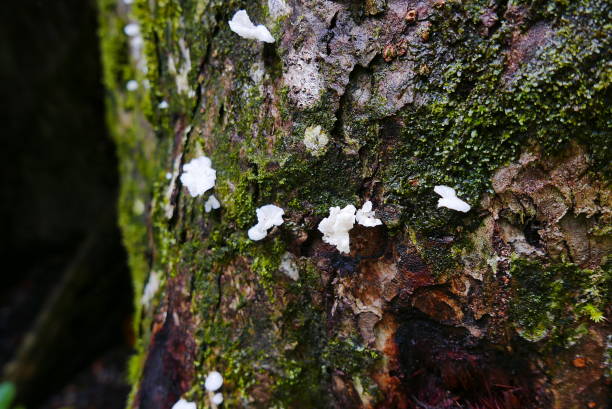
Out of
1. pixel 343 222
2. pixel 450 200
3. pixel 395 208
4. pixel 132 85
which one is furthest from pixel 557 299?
pixel 132 85

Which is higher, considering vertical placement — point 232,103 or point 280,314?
point 232,103

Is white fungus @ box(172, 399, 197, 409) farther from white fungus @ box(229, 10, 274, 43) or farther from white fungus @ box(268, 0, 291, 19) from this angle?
white fungus @ box(268, 0, 291, 19)

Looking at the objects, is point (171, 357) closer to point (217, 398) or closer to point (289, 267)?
point (217, 398)

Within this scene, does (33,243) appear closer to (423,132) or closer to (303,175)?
(303,175)

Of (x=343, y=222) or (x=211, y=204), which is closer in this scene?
(x=343, y=222)

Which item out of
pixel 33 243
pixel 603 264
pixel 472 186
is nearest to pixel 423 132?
pixel 472 186

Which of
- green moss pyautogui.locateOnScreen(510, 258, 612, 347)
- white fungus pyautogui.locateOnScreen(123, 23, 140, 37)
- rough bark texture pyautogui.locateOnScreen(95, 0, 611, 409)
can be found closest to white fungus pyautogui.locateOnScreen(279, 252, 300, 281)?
rough bark texture pyautogui.locateOnScreen(95, 0, 611, 409)
